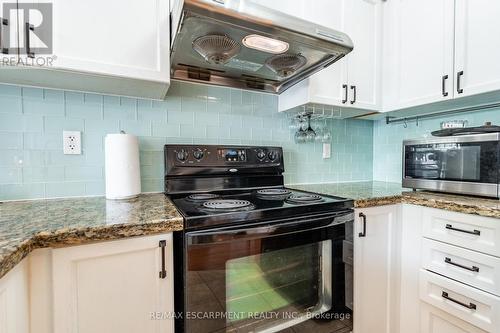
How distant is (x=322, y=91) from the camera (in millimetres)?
1508

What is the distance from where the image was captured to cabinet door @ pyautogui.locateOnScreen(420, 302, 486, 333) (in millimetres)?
1128

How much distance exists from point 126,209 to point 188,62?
0.84 m

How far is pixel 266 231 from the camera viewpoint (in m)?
0.96

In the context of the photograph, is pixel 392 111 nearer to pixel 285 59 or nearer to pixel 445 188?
pixel 445 188

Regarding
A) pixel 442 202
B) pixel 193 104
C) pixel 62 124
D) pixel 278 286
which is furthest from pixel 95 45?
A: pixel 442 202

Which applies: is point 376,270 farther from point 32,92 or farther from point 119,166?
point 32,92

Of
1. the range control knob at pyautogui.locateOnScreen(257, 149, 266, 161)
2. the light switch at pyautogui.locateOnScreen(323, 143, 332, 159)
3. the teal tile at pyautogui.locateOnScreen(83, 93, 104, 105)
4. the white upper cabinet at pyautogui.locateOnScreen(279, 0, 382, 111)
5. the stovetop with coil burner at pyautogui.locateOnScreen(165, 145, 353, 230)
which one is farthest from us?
the light switch at pyautogui.locateOnScreen(323, 143, 332, 159)

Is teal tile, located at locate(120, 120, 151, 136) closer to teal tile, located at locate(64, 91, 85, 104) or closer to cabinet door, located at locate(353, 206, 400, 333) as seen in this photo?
teal tile, located at locate(64, 91, 85, 104)

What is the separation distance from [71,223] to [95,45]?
0.71 metres

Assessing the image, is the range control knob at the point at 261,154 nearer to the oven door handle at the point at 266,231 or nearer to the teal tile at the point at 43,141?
the oven door handle at the point at 266,231

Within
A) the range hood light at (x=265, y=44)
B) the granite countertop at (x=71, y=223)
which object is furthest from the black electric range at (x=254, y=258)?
the range hood light at (x=265, y=44)

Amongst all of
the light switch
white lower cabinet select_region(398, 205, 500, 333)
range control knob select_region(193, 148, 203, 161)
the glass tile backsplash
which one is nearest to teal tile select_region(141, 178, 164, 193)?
the glass tile backsplash

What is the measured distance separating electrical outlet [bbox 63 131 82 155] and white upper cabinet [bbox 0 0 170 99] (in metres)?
0.23

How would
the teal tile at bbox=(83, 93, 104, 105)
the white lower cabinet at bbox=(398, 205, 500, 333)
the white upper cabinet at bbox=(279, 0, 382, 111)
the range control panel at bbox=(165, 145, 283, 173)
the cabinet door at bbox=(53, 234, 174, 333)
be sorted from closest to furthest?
the cabinet door at bbox=(53, 234, 174, 333) < the white lower cabinet at bbox=(398, 205, 500, 333) < the teal tile at bbox=(83, 93, 104, 105) < the range control panel at bbox=(165, 145, 283, 173) < the white upper cabinet at bbox=(279, 0, 382, 111)
